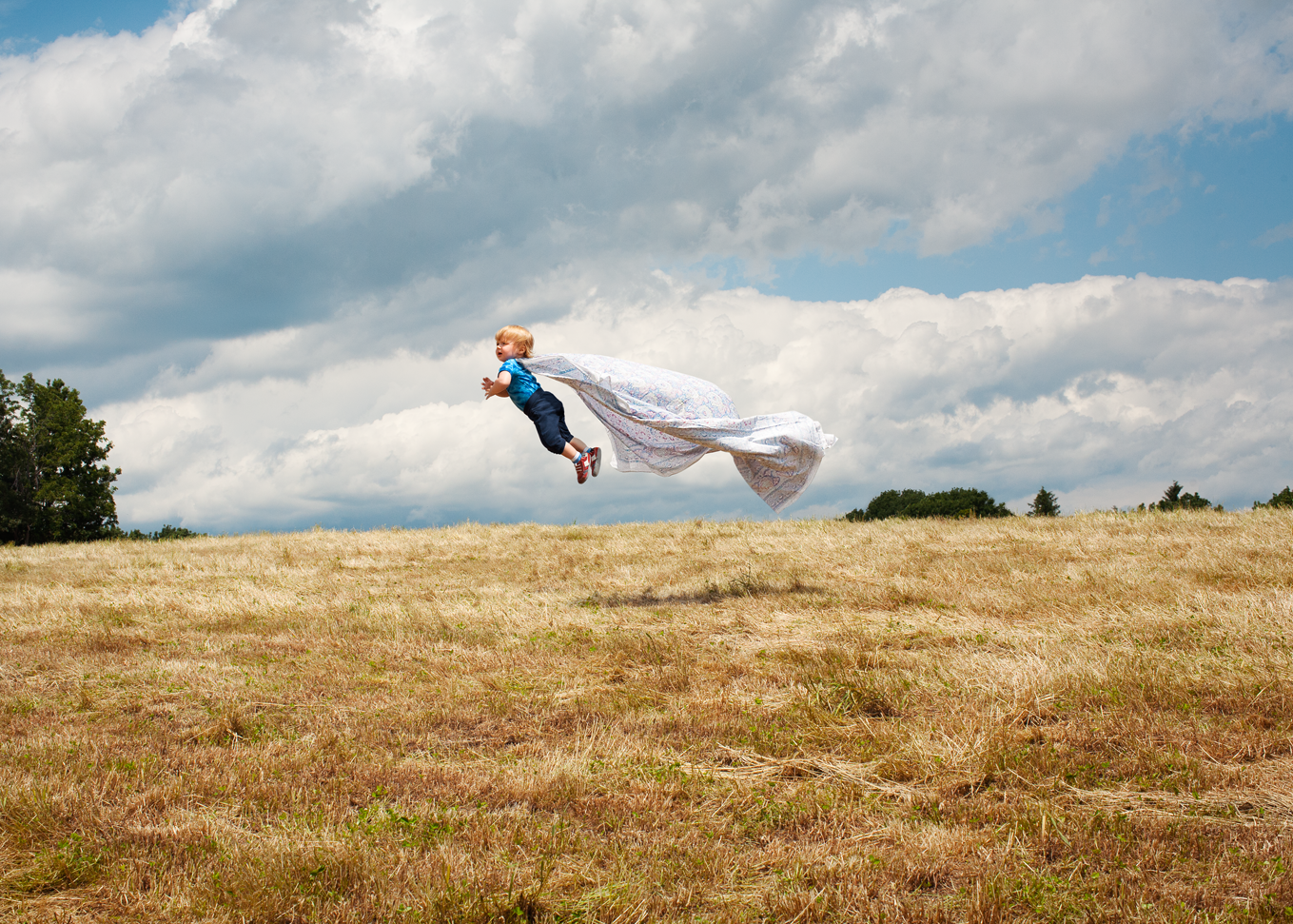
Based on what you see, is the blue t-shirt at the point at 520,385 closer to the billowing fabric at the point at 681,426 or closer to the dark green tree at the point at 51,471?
the billowing fabric at the point at 681,426

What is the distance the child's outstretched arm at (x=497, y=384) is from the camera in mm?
10867

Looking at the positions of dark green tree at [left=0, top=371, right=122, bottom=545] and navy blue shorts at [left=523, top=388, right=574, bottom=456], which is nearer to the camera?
navy blue shorts at [left=523, top=388, right=574, bottom=456]

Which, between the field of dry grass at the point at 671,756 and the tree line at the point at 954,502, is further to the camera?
the tree line at the point at 954,502

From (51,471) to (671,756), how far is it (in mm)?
53489

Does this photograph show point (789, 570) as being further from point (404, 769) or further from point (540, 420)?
point (404, 769)

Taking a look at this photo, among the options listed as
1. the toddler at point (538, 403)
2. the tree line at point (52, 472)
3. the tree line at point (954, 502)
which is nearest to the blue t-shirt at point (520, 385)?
the toddler at point (538, 403)

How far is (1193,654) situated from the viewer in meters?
8.07

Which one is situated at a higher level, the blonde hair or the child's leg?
the blonde hair

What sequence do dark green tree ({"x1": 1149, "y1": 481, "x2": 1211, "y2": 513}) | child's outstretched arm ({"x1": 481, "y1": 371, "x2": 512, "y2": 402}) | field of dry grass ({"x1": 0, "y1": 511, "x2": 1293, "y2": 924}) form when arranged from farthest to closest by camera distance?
dark green tree ({"x1": 1149, "y1": 481, "x2": 1211, "y2": 513}) → child's outstretched arm ({"x1": 481, "y1": 371, "x2": 512, "y2": 402}) → field of dry grass ({"x1": 0, "y1": 511, "x2": 1293, "y2": 924})

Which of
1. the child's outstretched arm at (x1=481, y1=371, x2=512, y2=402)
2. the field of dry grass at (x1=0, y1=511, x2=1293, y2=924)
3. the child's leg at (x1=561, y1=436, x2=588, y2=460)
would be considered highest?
the child's outstretched arm at (x1=481, y1=371, x2=512, y2=402)

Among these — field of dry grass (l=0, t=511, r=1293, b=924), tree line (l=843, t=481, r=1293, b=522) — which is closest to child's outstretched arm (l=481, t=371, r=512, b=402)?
field of dry grass (l=0, t=511, r=1293, b=924)

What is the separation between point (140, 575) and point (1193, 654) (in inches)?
710

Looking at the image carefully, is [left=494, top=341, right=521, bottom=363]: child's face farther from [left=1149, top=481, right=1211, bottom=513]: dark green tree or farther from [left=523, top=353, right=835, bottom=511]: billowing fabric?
[left=1149, top=481, right=1211, bottom=513]: dark green tree

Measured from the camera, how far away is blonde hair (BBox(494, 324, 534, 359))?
1155cm
